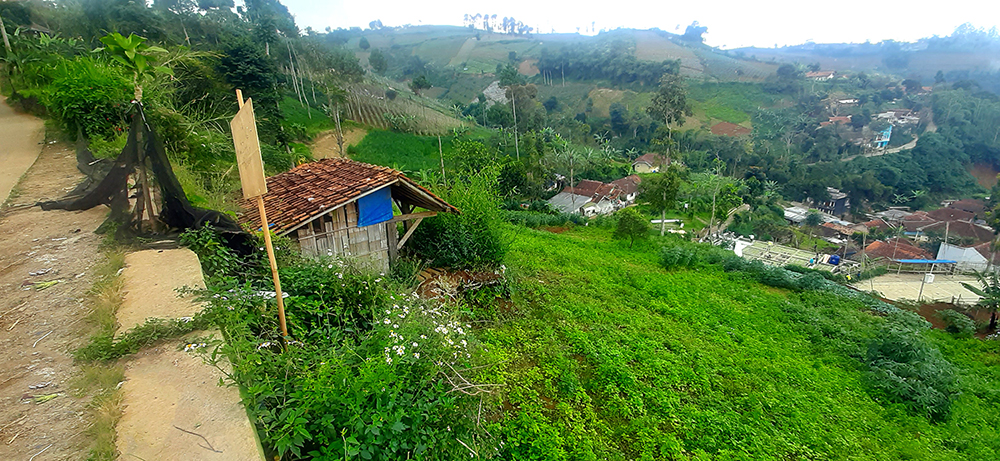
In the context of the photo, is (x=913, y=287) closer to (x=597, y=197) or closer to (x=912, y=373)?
(x=912, y=373)

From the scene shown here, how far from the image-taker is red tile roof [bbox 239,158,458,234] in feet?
23.8

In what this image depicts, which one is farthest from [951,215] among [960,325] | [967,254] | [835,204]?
[960,325]

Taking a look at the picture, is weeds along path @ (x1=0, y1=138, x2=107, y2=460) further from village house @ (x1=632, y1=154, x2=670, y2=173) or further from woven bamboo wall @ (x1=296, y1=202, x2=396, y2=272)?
village house @ (x1=632, y1=154, x2=670, y2=173)

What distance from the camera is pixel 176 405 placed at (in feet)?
10.5

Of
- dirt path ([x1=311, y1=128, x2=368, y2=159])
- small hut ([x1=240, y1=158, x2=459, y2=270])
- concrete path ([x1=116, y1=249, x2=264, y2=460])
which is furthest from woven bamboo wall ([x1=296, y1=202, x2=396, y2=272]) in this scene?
dirt path ([x1=311, y1=128, x2=368, y2=159])

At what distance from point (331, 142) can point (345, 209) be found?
89.9 ft

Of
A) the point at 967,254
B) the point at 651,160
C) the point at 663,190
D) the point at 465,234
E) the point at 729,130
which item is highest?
the point at 465,234

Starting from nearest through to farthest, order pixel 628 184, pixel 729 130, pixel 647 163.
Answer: pixel 628 184
pixel 647 163
pixel 729 130

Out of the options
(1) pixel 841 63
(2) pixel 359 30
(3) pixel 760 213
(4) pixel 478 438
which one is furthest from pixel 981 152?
(2) pixel 359 30

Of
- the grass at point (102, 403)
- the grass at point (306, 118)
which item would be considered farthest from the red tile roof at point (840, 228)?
the grass at point (102, 403)

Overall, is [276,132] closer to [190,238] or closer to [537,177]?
[537,177]

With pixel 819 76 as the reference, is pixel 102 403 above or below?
below

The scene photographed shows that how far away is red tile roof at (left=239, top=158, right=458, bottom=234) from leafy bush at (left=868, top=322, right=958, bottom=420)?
354 inches

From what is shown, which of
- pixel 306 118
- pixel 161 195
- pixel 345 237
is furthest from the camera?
pixel 306 118
